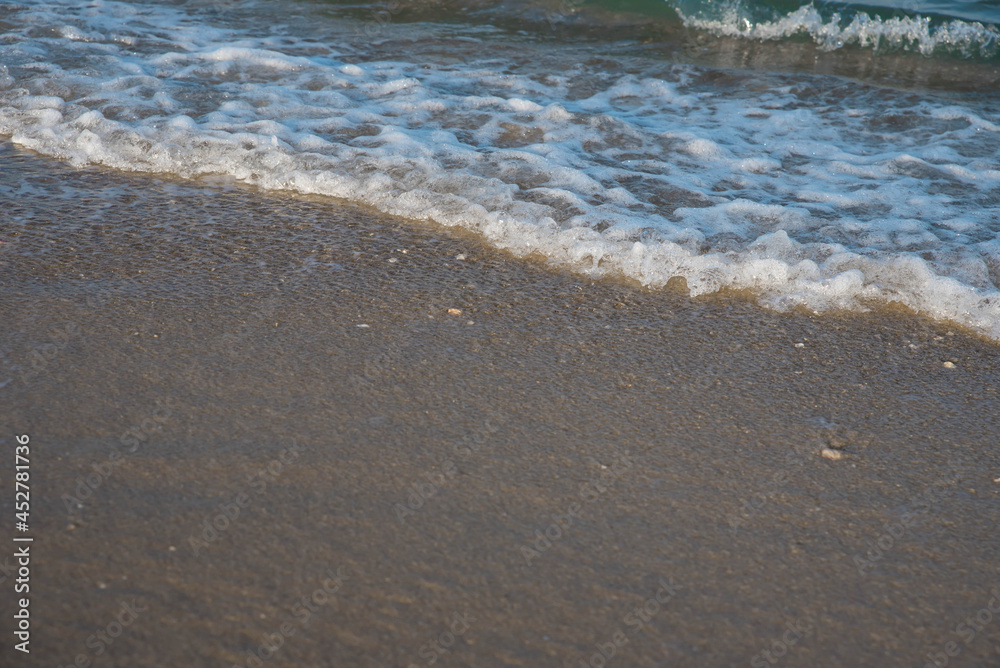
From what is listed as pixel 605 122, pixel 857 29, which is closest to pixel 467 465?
pixel 605 122

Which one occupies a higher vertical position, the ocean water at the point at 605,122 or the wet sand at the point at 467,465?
the ocean water at the point at 605,122

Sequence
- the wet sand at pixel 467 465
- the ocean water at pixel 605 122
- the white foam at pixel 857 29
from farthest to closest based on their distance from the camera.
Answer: the white foam at pixel 857 29 < the ocean water at pixel 605 122 < the wet sand at pixel 467 465

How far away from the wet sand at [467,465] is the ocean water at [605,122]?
1.25 feet

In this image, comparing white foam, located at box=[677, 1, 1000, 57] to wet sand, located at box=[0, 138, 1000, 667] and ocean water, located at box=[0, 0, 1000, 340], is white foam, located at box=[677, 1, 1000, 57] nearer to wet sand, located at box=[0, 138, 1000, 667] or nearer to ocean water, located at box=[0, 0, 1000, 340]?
ocean water, located at box=[0, 0, 1000, 340]

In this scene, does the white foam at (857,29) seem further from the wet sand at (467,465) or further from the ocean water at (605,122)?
the wet sand at (467,465)

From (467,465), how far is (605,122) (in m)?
Result: 3.14

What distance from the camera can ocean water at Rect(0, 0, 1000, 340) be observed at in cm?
323

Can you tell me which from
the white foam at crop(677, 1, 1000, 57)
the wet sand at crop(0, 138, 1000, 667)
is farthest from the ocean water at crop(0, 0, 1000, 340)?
the wet sand at crop(0, 138, 1000, 667)

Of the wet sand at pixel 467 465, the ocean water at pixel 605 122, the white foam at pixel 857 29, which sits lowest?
the wet sand at pixel 467 465

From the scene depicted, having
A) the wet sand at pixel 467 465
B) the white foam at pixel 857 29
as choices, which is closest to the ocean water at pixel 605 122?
the white foam at pixel 857 29

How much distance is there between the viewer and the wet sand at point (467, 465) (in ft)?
5.16

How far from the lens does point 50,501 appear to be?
179cm

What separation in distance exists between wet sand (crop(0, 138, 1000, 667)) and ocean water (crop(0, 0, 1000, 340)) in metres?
0.38

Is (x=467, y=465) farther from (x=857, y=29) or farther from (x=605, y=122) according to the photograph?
(x=857, y=29)
